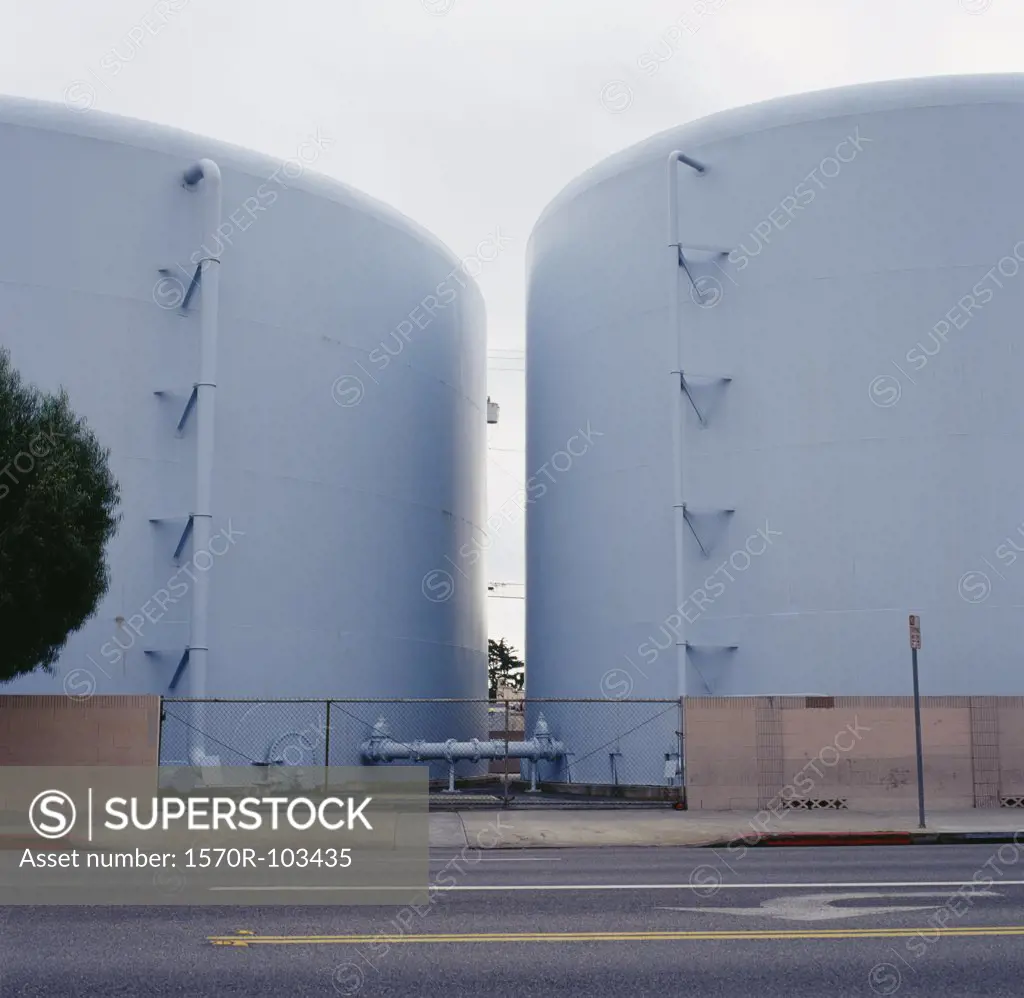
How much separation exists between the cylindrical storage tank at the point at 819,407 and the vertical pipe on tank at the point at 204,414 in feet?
25.3

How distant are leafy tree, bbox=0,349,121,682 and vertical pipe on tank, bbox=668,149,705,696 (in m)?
11.6

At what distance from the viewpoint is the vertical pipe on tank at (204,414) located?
27.0m

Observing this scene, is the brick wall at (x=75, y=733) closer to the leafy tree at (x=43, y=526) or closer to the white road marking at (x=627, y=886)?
the leafy tree at (x=43, y=526)

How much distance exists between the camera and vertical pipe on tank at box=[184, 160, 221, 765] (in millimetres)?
27031

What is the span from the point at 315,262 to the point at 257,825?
15.1 metres

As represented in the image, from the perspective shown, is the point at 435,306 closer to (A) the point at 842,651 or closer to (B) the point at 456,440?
(B) the point at 456,440

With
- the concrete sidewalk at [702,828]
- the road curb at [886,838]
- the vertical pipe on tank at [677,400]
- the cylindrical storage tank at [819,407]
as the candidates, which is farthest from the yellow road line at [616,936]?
the vertical pipe on tank at [677,400]

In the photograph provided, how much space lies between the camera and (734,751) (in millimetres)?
22578

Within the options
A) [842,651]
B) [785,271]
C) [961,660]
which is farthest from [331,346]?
[961,660]

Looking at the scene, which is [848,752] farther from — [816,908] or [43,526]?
[43,526]

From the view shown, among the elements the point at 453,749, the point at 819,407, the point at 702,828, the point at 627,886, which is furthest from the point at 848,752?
the point at 627,886

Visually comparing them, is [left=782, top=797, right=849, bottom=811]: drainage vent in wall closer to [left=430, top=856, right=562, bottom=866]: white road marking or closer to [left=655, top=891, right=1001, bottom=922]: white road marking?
[left=430, top=856, right=562, bottom=866]: white road marking

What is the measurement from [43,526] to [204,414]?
9.64 m

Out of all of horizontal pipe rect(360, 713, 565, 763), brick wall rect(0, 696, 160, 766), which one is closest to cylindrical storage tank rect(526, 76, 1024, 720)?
horizontal pipe rect(360, 713, 565, 763)
